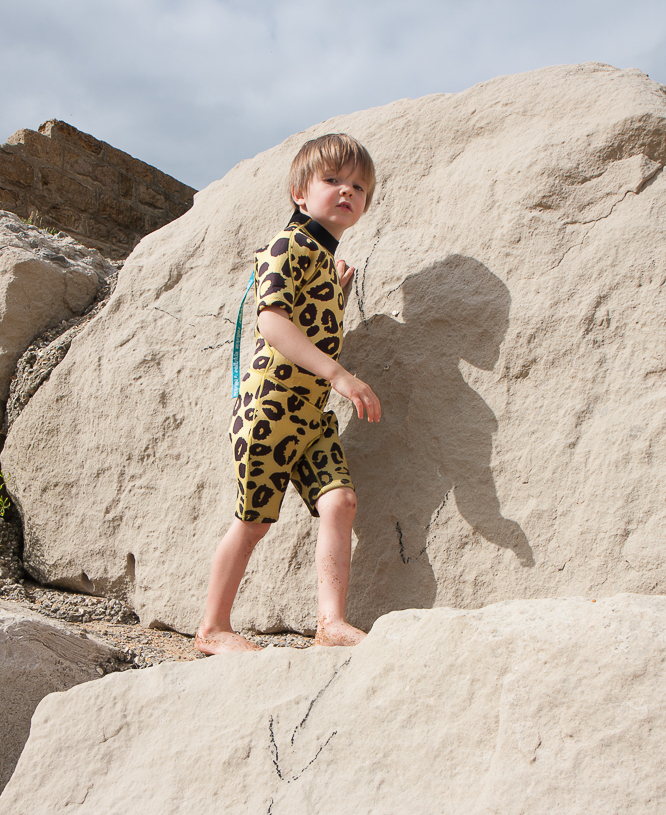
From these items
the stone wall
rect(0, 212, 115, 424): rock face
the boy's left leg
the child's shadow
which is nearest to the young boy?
the boy's left leg

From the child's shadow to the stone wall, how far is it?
332cm

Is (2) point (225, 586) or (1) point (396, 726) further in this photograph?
(2) point (225, 586)

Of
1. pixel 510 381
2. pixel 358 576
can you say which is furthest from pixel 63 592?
pixel 510 381

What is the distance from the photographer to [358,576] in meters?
1.56

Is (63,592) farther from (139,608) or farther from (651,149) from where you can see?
(651,149)

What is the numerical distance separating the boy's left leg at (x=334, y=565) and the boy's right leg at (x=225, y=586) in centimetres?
18

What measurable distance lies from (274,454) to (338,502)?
18 cm

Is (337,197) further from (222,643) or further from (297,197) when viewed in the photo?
(222,643)

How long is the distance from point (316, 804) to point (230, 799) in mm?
130

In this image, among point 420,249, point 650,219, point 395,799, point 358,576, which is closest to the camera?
point 395,799

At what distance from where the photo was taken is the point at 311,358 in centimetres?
138

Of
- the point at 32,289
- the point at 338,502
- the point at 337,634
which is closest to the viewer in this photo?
the point at 337,634

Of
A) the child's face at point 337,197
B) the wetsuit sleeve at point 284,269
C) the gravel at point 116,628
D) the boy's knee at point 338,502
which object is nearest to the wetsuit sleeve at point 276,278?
the wetsuit sleeve at point 284,269

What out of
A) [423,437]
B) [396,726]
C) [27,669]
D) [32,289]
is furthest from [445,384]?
[32,289]
